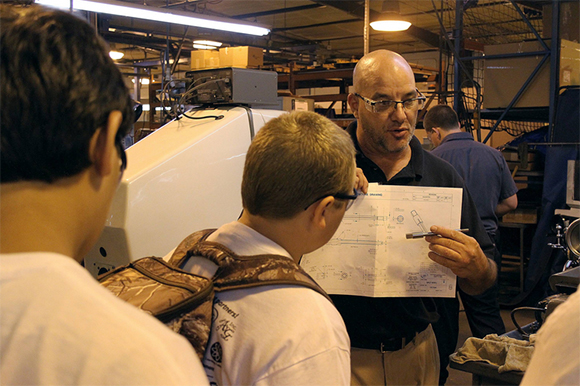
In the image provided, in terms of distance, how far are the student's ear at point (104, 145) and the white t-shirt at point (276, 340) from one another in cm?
37

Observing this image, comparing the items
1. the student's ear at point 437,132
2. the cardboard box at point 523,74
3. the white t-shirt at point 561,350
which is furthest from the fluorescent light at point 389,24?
the white t-shirt at point 561,350

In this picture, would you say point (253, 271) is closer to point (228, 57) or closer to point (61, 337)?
point (61, 337)

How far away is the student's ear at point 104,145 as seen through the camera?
54cm

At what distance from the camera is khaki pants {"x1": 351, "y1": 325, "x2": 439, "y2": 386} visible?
157 cm

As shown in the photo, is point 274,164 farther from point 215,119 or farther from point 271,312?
point 215,119

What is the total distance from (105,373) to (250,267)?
433mm

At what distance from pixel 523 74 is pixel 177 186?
4039 mm

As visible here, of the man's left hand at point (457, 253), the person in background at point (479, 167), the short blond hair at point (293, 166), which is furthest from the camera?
the person in background at point (479, 167)

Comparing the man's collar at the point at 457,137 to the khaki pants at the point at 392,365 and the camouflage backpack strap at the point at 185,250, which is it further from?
the camouflage backpack strap at the point at 185,250

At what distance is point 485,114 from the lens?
18.0 ft

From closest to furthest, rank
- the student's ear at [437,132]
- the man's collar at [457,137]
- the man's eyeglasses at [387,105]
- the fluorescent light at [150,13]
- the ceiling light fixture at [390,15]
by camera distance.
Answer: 1. the man's eyeglasses at [387,105]
2. the fluorescent light at [150,13]
3. the man's collar at [457,137]
4. the student's ear at [437,132]
5. the ceiling light fixture at [390,15]

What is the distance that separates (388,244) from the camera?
1520 millimetres

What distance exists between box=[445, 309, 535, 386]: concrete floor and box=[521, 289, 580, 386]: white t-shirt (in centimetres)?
312

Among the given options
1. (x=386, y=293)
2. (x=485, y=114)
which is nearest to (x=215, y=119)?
(x=386, y=293)
